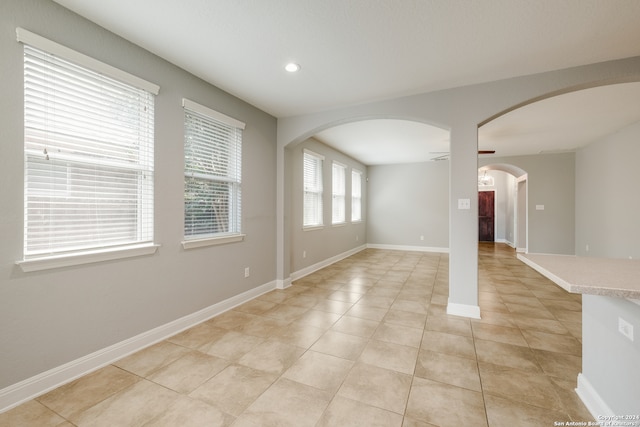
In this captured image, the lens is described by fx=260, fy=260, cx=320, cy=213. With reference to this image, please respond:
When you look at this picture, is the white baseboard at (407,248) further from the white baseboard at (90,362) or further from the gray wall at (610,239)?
the white baseboard at (90,362)

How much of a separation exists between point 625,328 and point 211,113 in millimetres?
3725

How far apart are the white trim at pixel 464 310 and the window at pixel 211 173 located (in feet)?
9.42

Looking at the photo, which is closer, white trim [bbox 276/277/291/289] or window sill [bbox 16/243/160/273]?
window sill [bbox 16/243/160/273]

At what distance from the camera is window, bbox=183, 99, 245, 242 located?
2.85 meters

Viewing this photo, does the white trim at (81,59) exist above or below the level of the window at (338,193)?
above

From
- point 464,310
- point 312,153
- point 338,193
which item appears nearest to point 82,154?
point 312,153

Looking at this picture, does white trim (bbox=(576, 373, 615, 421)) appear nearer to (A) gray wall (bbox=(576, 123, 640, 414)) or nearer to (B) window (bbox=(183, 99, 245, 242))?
(A) gray wall (bbox=(576, 123, 640, 414))

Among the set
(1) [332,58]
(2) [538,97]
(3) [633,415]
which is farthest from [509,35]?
(3) [633,415]

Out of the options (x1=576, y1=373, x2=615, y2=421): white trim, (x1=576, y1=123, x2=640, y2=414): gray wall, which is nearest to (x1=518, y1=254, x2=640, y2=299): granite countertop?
(x1=576, y1=123, x2=640, y2=414): gray wall

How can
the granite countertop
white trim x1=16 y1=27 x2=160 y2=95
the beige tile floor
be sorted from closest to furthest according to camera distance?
the granite countertop → the beige tile floor → white trim x1=16 y1=27 x2=160 y2=95

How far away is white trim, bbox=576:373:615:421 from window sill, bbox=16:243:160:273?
340 centimetres

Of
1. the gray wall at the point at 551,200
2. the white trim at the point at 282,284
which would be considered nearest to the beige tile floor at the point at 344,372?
the white trim at the point at 282,284

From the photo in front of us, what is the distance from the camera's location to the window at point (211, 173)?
2848 mm

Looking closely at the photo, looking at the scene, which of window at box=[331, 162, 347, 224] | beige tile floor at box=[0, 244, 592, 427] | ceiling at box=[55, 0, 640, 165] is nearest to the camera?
beige tile floor at box=[0, 244, 592, 427]
